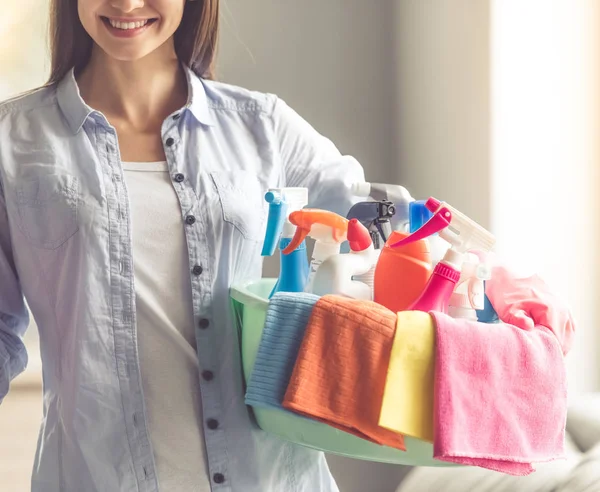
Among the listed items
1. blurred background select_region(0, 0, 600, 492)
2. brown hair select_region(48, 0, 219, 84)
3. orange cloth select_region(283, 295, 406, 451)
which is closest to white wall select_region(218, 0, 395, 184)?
blurred background select_region(0, 0, 600, 492)

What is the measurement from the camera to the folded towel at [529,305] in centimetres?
73

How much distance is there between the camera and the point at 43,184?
85 cm

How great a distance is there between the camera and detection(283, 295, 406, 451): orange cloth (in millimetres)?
692

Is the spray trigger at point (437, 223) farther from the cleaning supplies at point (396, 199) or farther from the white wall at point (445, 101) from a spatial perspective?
the white wall at point (445, 101)

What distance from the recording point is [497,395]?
2.26ft

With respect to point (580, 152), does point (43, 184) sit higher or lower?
higher

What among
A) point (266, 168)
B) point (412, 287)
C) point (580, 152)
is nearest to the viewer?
point (412, 287)

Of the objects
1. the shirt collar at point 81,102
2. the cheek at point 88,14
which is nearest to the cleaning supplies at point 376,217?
the shirt collar at point 81,102

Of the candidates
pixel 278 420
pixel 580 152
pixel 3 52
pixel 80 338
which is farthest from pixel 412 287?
pixel 3 52

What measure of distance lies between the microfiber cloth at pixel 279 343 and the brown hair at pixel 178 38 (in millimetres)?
381

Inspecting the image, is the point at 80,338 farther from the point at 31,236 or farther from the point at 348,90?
the point at 348,90

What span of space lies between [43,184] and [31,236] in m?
0.06

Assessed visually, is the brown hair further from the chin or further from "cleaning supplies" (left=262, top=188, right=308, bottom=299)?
"cleaning supplies" (left=262, top=188, right=308, bottom=299)

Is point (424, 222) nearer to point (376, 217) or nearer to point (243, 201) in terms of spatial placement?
point (376, 217)
